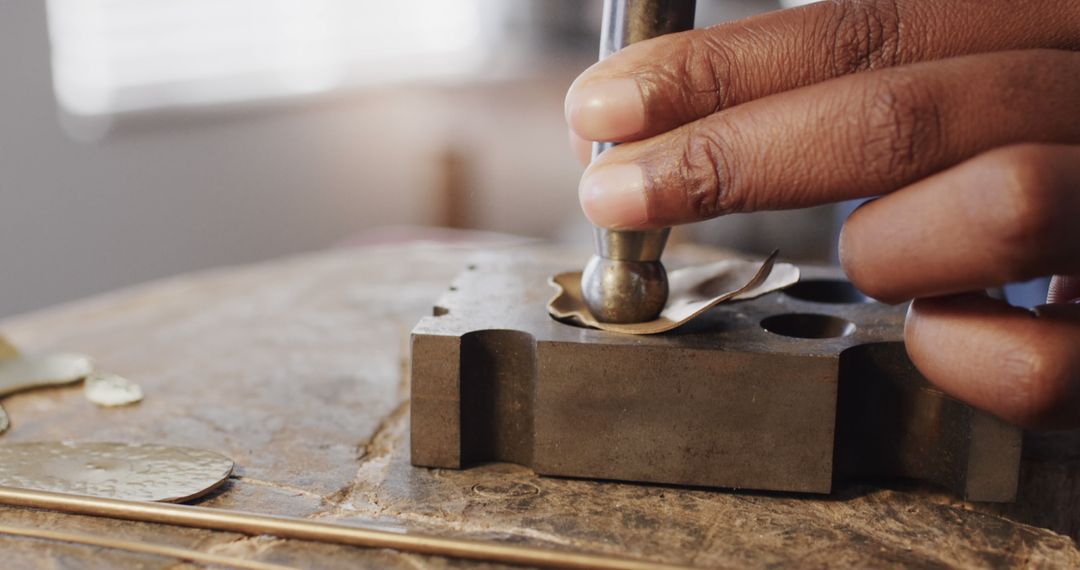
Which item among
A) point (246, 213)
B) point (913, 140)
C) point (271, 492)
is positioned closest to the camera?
point (913, 140)

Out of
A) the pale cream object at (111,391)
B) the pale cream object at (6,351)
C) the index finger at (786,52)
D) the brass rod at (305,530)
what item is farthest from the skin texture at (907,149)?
the pale cream object at (6,351)

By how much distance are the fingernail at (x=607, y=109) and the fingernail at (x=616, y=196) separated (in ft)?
0.09

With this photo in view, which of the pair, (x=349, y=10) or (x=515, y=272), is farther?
(x=349, y=10)

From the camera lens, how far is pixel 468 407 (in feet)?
2.61

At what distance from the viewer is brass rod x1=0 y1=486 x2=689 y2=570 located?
0.61 m

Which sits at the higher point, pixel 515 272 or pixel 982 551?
pixel 515 272

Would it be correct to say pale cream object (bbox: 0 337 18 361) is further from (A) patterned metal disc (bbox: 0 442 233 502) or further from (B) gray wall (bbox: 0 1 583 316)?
(B) gray wall (bbox: 0 1 583 316)

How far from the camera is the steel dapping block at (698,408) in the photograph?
2.38 feet

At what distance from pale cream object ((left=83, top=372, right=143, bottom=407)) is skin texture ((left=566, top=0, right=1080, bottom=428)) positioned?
0.54 meters

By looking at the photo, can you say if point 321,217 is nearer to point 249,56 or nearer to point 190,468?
point 249,56

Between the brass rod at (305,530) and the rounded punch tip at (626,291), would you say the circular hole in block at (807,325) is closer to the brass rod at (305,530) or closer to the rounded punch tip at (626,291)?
the rounded punch tip at (626,291)

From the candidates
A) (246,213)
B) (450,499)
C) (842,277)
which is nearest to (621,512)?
(450,499)

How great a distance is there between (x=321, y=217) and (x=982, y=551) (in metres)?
3.43

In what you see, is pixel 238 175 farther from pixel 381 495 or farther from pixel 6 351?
pixel 381 495
